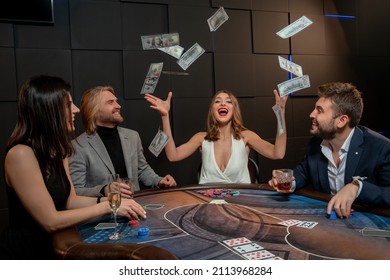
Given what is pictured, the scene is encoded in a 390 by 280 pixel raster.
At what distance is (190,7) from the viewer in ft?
12.2

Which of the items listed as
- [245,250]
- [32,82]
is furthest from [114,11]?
[245,250]

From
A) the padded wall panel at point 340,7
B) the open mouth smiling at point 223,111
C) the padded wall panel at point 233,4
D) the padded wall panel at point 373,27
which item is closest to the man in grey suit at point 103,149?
the open mouth smiling at point 223,111

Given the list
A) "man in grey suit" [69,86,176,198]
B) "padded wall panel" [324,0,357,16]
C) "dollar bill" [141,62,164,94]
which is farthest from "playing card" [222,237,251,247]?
"padded wall panel" [324,0,357,16]

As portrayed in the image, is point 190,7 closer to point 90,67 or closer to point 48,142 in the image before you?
point 90,67

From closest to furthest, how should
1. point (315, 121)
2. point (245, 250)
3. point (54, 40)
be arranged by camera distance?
point (245, 250) → point (315, 121) → point (54, 40)

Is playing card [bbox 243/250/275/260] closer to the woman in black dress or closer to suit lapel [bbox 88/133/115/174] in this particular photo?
the woman in black dress

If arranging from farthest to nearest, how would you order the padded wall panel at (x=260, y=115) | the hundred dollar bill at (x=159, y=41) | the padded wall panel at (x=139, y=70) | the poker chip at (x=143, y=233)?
the padded wall panel at (x=260, y=115)
the padded wall panel at (x=139, y=70)
the hundred dollar bill at (x=159, y=41)
the poker chip at (x=143, y=233)

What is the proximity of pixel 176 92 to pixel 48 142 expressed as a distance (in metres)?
2.24

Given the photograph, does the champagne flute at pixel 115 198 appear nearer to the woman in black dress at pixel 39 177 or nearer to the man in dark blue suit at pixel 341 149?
the woman in black dress at pixel 39 177

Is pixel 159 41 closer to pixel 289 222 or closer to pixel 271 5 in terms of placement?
pixel 271 5

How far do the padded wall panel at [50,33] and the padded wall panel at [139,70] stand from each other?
22.7 inches

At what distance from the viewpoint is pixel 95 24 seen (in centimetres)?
335

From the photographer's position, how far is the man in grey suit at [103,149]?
2.57 meters

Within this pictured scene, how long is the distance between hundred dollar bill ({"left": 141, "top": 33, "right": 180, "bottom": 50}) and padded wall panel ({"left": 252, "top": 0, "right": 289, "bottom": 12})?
3.71ft
